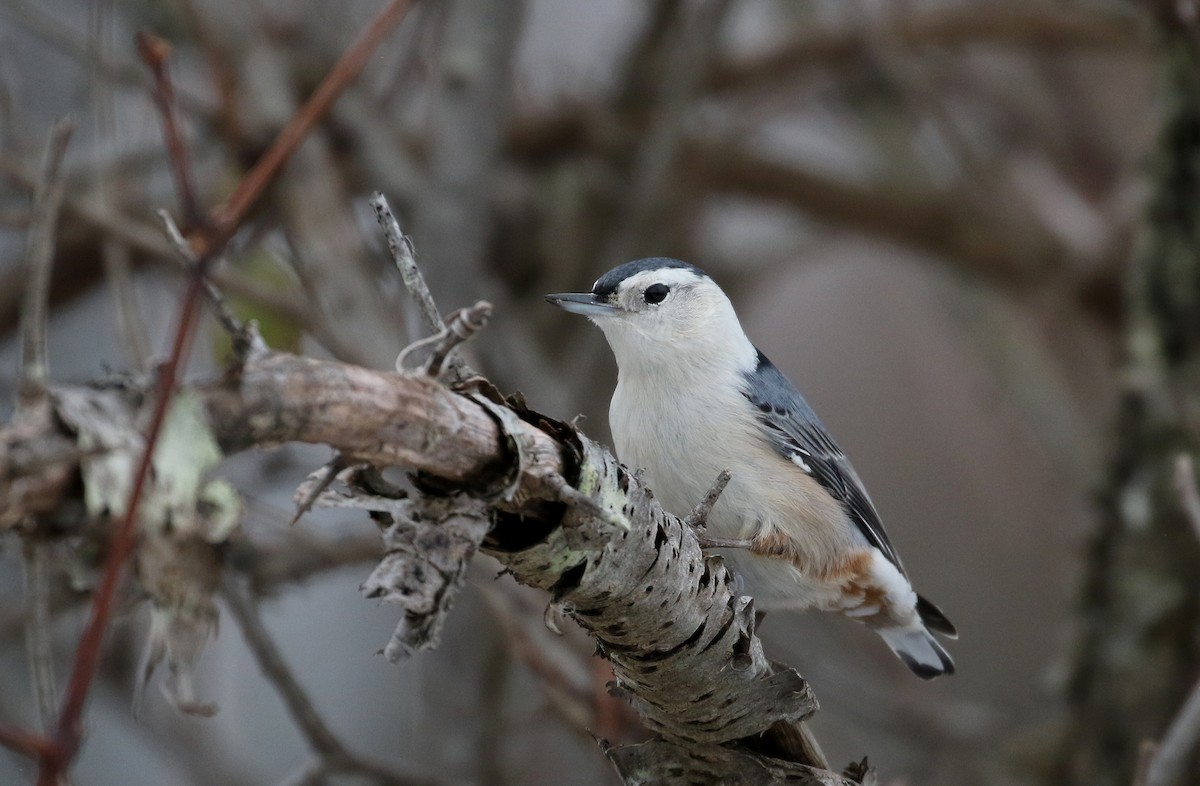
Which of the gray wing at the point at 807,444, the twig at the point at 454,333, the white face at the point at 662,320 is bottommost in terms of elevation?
the gray wing at the point at 807,444

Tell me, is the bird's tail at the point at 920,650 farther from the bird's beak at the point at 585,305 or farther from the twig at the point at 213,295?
the twig at the point at 213,295

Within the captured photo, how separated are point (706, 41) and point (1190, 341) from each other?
1.33 meters

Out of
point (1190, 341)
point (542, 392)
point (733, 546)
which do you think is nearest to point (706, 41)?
point (542, 392)

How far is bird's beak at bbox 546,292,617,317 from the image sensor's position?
187 centimetres

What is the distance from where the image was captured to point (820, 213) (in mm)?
3627

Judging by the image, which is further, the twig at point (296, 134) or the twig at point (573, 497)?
the twig at point (573, 497)

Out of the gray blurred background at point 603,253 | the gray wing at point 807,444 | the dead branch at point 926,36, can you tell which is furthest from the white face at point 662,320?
the dead branch at point 926,36

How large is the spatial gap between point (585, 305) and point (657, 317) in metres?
0.13

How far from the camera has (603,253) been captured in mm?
3150

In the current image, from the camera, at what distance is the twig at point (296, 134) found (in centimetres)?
82

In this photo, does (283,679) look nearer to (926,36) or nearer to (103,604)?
(103,604)

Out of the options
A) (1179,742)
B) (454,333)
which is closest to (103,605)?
(454,333)

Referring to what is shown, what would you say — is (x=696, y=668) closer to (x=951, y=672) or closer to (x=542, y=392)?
(x=951, y=672)

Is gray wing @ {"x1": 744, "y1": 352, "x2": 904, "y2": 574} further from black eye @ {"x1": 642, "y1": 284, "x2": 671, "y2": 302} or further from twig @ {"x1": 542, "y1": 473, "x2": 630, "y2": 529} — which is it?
twig @ {"x1": 542, "y1": 473, "x2": 630, "y2": 529}
